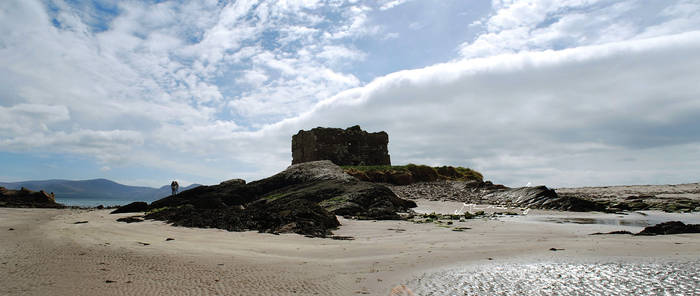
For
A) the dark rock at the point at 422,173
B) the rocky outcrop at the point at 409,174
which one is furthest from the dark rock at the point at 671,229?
the dark rock at the point at 422,173

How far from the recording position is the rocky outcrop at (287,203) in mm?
6273

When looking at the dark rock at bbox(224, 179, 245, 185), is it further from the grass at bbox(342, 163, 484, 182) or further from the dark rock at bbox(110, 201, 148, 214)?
the grass at bbox(342, 163, 484, 182)

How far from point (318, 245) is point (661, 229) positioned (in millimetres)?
4829

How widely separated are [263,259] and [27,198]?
61.7ft

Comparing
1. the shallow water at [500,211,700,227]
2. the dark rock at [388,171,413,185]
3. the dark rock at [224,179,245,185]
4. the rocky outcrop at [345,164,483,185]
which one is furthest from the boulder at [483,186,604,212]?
the rocky outcrop at [345,164,483,185]

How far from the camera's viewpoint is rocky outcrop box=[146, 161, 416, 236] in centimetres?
627

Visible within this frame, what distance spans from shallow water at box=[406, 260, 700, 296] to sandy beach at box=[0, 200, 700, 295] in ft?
0.69

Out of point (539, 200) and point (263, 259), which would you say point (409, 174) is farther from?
point (263, 259)

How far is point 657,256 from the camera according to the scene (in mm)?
3318

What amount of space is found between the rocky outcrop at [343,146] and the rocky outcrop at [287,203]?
27803mm

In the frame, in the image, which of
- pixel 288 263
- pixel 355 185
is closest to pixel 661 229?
pixel 288 263

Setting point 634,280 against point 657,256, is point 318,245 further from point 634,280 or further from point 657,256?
point 657,256

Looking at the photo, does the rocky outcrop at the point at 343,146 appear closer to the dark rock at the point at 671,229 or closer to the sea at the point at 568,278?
the dark rock at the point at 671,229

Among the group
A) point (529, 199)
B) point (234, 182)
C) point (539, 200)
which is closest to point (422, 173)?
point (529, 199)
